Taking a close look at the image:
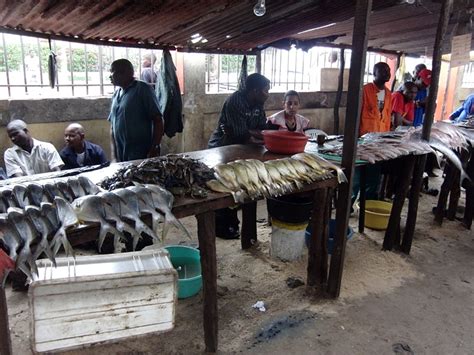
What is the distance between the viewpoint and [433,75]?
3807 millimetres

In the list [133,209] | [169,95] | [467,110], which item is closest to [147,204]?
[133,209]

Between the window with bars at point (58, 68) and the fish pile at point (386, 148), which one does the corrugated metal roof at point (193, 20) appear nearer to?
the fish pile at point (386, 148)

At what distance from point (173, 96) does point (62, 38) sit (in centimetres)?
182

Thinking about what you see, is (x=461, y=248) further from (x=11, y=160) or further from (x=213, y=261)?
(x=11, y=160)

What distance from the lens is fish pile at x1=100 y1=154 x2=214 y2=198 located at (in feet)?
7.75

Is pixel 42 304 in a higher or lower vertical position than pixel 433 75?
lower

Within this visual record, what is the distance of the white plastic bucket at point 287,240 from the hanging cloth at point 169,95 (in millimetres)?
2186

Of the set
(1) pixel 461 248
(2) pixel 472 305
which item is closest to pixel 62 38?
(2) pixel 472 305

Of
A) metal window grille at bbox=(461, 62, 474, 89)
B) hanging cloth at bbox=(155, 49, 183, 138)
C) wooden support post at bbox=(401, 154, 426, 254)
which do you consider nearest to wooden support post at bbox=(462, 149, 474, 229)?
wooden support post at bbox=(401, 154, 426, 254)

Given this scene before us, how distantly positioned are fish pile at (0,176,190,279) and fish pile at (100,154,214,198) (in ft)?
0.44

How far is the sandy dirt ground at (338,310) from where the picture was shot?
115 inches

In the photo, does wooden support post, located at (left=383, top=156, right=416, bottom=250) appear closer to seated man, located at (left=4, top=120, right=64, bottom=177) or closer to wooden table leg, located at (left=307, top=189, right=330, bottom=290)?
wooden table leg, located at (left=307, top=189, right=330, bottom=290)

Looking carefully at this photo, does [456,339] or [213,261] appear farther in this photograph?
[456,339]

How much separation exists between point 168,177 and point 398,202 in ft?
9.83
